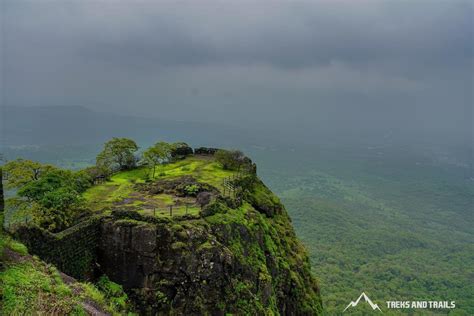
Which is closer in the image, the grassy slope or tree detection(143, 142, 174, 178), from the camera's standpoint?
the grassy slope

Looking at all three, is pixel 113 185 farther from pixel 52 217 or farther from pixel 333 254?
pixel 333 254

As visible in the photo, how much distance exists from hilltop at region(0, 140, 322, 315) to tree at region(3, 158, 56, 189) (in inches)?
94.4

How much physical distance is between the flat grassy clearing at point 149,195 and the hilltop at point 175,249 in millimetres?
102

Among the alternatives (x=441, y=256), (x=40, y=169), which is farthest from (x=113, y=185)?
(x=441, y=256)

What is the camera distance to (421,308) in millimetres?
76125

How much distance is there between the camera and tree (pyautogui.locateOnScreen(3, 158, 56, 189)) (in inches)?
911

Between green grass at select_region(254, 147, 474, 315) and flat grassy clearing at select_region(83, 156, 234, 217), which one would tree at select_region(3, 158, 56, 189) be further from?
green grass at select_region(254, 147, 474, 315)

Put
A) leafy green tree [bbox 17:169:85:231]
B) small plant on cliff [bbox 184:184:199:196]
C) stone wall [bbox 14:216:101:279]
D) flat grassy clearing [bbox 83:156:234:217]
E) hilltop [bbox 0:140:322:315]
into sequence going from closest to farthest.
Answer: stone wall [bbox 14:216:101:279] → leafy green tree [bbox 17:169:85:231] → hilltop [bbox 0:140:322:315] → flat grassy clearing [bbox 83:156:234:217] → small plant on cliff [bbox 184:184:199:196]

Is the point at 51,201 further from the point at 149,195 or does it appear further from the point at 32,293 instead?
the point at 32,293

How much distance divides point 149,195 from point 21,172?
30.0 ft

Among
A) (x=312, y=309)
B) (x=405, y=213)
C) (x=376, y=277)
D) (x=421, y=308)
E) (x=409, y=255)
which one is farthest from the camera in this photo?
(x=405, y=213)

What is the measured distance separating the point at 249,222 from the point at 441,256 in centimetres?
12010

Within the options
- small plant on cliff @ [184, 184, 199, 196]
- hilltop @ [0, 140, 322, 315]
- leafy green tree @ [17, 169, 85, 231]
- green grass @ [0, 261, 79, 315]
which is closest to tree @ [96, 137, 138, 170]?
hilltop @ [0, 140, 322, 315]

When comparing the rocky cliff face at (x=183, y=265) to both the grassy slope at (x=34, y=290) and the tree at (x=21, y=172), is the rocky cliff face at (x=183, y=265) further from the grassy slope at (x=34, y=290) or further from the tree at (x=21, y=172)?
the tree at (x=21, y=172)
